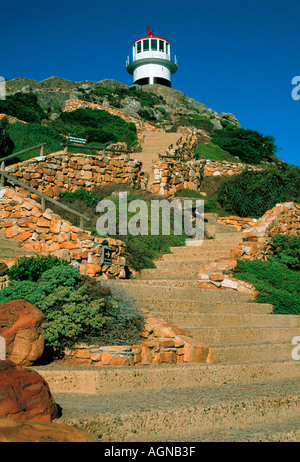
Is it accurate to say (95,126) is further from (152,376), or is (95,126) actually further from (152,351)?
(152,376)

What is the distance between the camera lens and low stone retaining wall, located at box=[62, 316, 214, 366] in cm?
457

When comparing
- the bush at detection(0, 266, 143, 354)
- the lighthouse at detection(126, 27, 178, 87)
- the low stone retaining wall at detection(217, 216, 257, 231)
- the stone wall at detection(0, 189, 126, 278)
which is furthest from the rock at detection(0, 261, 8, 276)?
the lighthouse at detection(126, 27, 178, 87)

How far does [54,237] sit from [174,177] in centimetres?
852

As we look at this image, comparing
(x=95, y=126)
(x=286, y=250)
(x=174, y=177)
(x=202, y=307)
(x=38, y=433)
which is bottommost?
Answer: (x=38, y=433)

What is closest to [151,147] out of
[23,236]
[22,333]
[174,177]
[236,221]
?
[174,177]

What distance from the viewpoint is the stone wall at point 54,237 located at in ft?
25.2

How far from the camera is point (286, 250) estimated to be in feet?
30.4

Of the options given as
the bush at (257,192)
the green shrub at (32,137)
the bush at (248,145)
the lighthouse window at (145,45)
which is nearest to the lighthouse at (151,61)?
the lighthouse window at (145,45)

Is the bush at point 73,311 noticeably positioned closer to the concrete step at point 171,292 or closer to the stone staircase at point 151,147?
the concrete step at point 171,292

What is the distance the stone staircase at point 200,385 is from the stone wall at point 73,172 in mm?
7052

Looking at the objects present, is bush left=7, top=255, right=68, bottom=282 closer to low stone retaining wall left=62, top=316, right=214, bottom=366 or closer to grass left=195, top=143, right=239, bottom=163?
low stone retaining wall left=62, top=316, right=214, bottom=366
